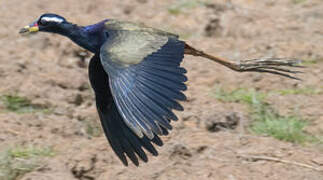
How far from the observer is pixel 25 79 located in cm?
682

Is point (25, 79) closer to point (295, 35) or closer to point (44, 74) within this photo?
point (44, 74)

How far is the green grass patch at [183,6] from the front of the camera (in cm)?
859

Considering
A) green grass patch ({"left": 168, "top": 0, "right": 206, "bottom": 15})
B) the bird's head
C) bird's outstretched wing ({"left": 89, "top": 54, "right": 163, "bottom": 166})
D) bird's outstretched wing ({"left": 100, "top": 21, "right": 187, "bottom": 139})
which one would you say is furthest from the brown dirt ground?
the bird's head

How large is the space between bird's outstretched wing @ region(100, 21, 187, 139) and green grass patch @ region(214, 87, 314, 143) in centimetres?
115

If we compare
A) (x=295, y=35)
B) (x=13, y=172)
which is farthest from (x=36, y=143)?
(x=295, y=35)

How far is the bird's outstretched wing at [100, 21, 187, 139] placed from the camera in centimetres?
473

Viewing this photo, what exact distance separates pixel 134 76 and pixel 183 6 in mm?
3813

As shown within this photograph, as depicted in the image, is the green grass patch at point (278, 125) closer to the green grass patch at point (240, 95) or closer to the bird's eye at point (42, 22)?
the green grass patch at point (240, 95)

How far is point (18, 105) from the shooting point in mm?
6508

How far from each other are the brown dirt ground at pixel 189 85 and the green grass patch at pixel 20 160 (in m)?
0.08

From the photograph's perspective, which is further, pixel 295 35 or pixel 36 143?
pixel 295 35

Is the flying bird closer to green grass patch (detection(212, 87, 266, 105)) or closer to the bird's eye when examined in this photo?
the bird's eye

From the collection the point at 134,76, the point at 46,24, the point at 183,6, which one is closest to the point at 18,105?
the point at 46,24

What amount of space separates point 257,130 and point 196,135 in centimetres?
54
